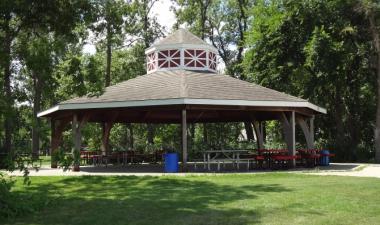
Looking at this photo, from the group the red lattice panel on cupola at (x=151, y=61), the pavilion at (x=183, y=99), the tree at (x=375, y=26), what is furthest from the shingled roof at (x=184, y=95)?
the tree at (x=375, y=26)

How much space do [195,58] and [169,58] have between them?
139 centimetres

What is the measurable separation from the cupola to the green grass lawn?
1167 cm

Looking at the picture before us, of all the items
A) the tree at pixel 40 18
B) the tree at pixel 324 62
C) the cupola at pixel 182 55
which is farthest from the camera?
the tree at pixel 324 62

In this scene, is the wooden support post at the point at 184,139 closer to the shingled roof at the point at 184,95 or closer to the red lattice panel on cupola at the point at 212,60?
the shingled roof at the point at 184,95

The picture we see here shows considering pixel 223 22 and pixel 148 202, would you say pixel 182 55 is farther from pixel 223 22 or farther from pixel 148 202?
pixel 223 22

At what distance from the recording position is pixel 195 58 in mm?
25312

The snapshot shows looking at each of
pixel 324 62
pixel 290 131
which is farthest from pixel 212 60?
pixel 290 131

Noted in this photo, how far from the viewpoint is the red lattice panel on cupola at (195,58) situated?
82.7 feet

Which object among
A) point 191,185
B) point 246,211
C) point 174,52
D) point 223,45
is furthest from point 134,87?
point 223,45

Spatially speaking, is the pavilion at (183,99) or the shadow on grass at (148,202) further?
the pavilion at (183,99)

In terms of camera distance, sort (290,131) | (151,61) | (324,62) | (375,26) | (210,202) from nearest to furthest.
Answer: (210,202) < (290,131) < (375,26) < (151,61) < (324,62)

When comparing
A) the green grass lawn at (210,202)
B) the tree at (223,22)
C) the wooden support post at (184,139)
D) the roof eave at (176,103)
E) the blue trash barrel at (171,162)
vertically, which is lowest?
the green grass lawn at (210,202)

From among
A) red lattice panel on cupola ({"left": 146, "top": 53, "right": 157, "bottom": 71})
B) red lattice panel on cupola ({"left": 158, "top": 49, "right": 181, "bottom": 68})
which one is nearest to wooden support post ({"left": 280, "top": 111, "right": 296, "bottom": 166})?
red lattice panel on cupola ({"left": 158, "top": 49, "right": 181, "bottom": 68})

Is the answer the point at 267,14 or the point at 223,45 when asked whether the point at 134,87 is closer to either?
the point at 267,14
